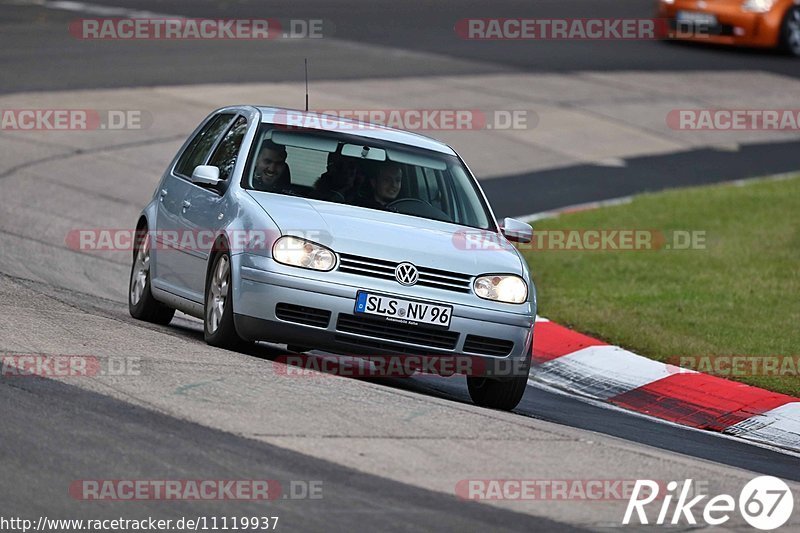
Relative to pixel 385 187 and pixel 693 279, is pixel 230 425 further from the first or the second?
pixel 693 279

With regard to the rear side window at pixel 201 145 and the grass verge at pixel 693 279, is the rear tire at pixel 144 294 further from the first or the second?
the grass verge at pixel 693 279

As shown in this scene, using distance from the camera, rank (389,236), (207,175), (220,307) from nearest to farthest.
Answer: (389,236), (220,307), (207,175)

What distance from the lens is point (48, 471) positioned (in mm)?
6254

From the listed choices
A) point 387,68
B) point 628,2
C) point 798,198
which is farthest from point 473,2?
point 798,198

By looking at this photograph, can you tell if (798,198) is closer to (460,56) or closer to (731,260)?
(731,260)

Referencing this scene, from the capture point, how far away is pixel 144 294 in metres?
10.7

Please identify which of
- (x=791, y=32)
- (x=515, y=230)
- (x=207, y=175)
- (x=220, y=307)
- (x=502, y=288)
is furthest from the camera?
(x=791, y=32)

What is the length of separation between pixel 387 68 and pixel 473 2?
8597mm

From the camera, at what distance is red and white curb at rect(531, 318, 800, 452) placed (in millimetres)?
9984

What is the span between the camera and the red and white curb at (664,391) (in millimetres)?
9984

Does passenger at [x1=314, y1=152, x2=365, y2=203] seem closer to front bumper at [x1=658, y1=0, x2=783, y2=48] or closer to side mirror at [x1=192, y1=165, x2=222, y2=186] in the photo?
side mirror at [x1=192, y1=165, x2=222, y2=186]

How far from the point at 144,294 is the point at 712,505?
5.11 meters

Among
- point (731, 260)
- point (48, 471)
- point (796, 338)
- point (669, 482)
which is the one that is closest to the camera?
point (48, 471)

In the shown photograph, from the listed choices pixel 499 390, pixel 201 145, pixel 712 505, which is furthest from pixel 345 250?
pixel 712 505
